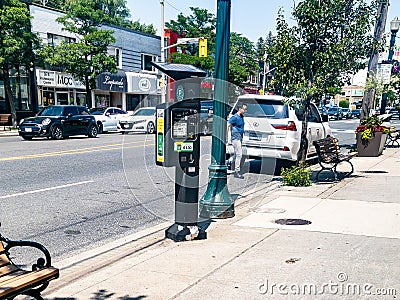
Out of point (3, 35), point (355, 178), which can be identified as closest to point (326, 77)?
point (355, 178)

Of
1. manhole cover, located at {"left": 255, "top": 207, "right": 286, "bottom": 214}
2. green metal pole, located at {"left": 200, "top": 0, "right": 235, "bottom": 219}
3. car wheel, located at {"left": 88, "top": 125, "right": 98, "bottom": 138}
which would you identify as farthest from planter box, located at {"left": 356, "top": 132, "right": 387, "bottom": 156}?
car wheel, located at {"left": 88, "top": 125, "right": 98, "bottom": 138}

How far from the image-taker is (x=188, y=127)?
17.7 feet

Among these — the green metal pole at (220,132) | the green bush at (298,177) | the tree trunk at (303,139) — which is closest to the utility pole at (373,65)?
the tree trunk at (303,139)

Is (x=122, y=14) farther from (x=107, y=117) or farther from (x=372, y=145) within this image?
(x=372, y=145)

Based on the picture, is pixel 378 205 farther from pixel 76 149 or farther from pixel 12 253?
pixel 76 149

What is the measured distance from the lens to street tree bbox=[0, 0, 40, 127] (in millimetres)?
24203

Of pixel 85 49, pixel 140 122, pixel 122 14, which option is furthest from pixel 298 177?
pixel 122 14

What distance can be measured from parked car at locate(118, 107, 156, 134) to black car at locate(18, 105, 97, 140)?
153 inches

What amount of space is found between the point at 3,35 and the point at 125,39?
1369cm

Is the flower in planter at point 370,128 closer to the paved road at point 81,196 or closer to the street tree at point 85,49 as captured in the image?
the paved road at point 81,196

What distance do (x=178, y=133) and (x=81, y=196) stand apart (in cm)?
368

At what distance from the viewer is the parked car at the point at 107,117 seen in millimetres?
25688

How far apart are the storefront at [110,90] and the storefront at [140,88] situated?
87 cm

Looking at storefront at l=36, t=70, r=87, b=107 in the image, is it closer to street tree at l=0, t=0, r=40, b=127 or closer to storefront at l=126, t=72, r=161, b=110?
street tree at l=0, t=0, r=40, b=127
